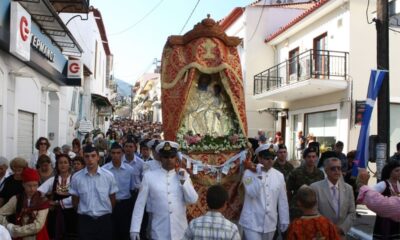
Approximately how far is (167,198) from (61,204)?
5.83 feet

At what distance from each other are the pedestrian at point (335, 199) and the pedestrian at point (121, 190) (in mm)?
2835

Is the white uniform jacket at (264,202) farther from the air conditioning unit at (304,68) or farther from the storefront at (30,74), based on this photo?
the air conditioning unit at (304,68)

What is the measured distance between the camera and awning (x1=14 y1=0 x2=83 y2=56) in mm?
9125

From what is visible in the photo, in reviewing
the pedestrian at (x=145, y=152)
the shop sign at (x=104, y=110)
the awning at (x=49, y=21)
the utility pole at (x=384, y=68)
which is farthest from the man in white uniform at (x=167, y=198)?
the shop sign at (x=104, y=110)

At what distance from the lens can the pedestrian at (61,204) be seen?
18.9 feet

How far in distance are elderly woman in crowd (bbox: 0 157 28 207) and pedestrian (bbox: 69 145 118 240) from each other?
786 millimetres

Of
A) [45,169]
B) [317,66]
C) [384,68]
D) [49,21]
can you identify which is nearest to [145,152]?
[45,169]

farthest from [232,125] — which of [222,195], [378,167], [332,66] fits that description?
[332,66]

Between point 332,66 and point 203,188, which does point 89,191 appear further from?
point 332,66

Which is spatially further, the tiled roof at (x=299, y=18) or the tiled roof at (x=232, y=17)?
the tiled roof at (x=232, y=17)

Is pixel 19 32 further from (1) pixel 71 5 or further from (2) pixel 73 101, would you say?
(2) pixel 73 101

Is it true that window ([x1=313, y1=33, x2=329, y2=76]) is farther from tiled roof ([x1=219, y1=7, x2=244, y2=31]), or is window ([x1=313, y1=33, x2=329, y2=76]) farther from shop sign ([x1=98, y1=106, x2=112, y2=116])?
shop sign ([x1=98, y1=106, x2=112, y2=116])

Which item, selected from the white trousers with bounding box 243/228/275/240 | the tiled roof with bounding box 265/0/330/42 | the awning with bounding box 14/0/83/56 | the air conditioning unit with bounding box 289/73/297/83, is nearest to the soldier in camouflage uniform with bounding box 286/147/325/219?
the white trousers with bounding box 243/228/275/240

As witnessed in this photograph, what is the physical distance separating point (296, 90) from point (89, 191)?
12.6 metres
